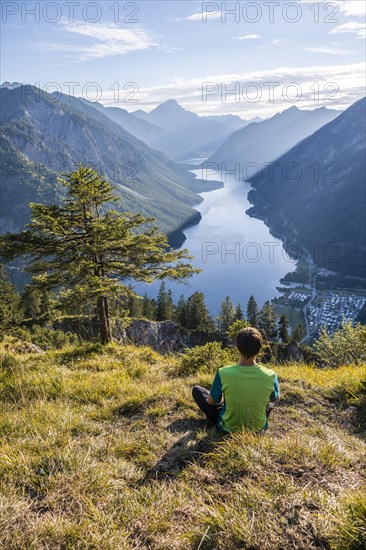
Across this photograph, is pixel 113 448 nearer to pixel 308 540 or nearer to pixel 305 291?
pixel 308 540

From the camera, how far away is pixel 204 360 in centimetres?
881

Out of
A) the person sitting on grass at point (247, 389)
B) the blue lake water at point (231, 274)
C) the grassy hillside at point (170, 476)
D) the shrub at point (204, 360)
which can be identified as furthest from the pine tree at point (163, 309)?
the person sitting on grass at point (247, 389)

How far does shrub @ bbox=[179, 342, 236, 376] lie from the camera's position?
8.55 m

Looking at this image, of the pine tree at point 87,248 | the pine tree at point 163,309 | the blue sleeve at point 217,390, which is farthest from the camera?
the pine tree at point 163,309

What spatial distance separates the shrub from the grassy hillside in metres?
2.11

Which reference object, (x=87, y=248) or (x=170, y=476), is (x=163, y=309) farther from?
(x=170, y=476)

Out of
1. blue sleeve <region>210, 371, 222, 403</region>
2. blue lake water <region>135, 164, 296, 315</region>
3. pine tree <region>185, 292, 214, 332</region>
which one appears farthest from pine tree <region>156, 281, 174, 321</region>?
blue sleeve <region>210, 371, 222, 403</region>

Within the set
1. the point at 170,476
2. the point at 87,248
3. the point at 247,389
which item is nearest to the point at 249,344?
the point at 247,389

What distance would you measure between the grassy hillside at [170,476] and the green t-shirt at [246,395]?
320 mm

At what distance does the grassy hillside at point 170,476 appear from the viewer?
9.19 feet

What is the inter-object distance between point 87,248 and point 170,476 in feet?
30.3

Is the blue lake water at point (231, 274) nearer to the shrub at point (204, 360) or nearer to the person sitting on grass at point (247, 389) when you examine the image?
the shrub at point (204, 360)

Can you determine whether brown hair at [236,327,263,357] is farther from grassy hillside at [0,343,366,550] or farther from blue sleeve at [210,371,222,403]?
grassy hillside at [0,343,366,550]

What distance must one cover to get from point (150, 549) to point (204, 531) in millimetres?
471
